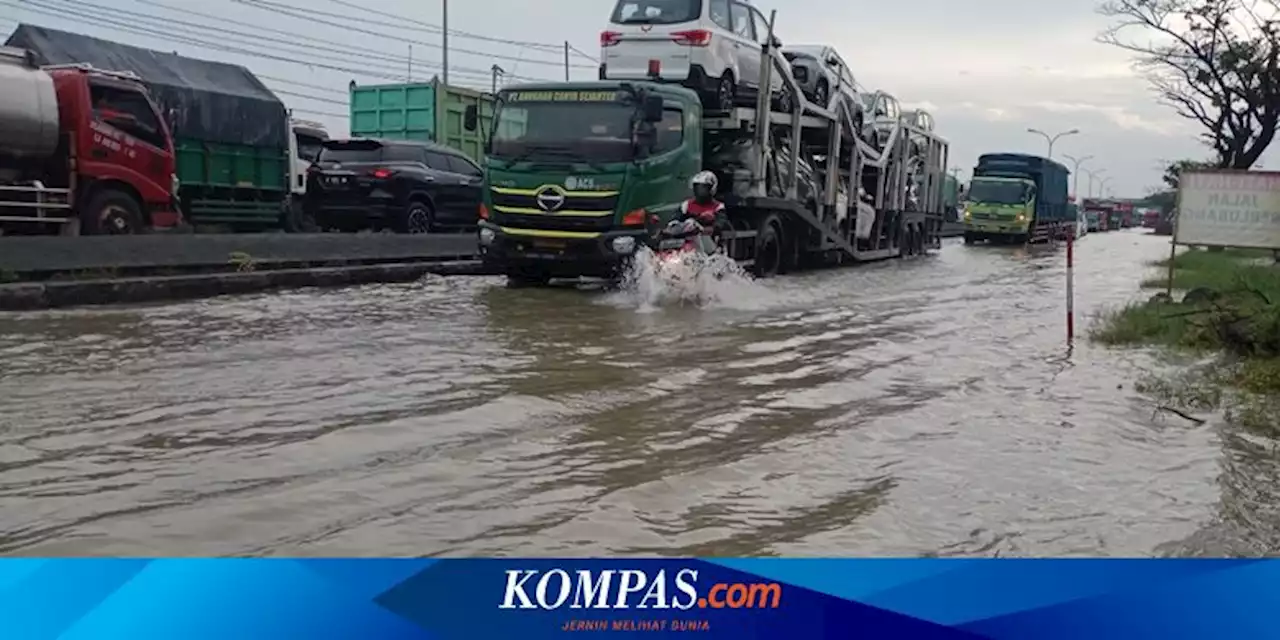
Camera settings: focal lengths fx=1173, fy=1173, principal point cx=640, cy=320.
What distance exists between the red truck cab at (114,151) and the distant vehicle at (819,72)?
843 centimetres

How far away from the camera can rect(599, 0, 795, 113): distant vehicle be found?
1421 centimetres

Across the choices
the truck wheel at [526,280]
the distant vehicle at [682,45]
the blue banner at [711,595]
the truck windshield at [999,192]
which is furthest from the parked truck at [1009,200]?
the blue banner at [711,595]

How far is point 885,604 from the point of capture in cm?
232

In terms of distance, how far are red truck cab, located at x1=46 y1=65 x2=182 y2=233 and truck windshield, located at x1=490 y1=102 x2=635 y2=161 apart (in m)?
4.58

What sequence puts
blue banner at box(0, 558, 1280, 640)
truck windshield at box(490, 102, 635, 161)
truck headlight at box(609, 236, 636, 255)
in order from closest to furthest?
blue banner at box(0, 558, 1280, 640), truck headlight at box(609, 236, 636, 255), truck windshield at box(490, 102, 635, 161)

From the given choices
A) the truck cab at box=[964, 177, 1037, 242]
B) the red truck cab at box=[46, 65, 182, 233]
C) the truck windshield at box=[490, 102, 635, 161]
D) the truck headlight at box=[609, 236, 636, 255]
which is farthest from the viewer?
the truck cab at box=[964, 177, 1037, 242]

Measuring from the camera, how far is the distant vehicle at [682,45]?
14.2 meters

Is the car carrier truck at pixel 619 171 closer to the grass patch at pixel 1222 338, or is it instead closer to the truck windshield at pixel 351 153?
the truck windshield at pixel 351 153

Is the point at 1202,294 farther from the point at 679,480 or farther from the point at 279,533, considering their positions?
the point at 279,533

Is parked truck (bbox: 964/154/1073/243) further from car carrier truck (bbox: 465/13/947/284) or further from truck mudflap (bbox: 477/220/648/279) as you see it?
truck mudflap (bbox: 477/220/648/279)

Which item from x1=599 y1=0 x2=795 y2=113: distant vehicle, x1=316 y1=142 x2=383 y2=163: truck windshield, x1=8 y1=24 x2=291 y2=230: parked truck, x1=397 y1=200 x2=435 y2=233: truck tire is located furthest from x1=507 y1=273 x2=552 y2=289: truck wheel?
x1=8 y1=24 x2=291 y2=230: parked truck

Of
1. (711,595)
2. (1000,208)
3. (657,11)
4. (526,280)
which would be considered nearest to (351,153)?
(526,280)

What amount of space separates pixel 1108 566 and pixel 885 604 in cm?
48

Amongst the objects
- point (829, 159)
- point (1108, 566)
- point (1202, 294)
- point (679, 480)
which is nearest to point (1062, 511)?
point (679, 480)
